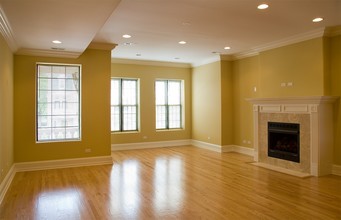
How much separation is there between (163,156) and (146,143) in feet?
5.41

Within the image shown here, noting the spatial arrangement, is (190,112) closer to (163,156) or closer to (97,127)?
(163,156)

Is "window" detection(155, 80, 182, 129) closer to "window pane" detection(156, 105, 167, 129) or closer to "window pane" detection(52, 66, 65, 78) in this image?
"window pane" detection(156, 105, 167, 129)

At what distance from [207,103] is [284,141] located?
3208 millimetres

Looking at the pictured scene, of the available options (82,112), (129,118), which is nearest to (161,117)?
(129,118)

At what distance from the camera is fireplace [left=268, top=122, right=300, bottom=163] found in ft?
19.2

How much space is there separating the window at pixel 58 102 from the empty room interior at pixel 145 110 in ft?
0.08

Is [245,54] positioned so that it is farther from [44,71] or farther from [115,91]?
[44,71]

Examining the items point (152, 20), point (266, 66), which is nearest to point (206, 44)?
point (266, 66)

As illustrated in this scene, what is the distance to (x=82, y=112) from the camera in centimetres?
648

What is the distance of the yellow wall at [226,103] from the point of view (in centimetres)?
823

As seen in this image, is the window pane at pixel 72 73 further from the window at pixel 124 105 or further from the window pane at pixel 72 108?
the window at pixel 124 105

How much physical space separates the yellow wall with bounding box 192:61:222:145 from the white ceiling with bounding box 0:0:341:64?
6.18 feet

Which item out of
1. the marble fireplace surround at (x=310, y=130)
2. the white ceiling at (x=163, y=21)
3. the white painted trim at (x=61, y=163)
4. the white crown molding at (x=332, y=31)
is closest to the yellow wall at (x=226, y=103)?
the white ceiling at (x=163, y=21)

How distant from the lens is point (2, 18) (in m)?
3.79
